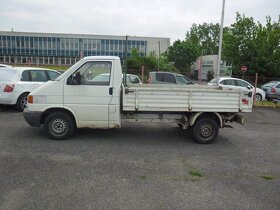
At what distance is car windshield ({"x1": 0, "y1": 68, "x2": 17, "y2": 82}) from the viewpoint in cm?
971

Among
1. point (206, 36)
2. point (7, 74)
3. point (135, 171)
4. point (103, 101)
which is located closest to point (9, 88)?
point (7, 74)

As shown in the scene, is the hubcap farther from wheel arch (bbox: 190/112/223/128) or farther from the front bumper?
the front bumper

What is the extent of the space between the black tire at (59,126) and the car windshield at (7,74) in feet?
14.1

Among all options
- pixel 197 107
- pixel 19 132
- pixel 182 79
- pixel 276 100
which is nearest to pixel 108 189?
pixel 197 107

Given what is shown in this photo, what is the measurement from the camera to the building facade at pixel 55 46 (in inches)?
2606

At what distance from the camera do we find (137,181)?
14.9 feet

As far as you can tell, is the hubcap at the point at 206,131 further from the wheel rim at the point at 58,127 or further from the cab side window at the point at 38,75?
the cab side window at the point at 38,75

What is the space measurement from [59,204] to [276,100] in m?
15.3

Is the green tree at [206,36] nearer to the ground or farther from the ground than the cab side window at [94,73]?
farther from the ground

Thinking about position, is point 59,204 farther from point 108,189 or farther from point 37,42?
point 37,42

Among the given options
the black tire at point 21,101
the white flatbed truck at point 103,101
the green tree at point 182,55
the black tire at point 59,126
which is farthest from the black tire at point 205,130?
the green tree at point 182,55

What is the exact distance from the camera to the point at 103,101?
6.46 meters

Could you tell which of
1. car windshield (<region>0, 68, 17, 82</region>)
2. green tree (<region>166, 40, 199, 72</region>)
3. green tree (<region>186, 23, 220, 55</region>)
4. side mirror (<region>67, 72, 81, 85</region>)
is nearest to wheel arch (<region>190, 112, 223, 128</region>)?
side mirror (<region>67, 72, 81, 85</region>)

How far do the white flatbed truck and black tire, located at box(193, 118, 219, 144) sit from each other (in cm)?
24
